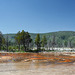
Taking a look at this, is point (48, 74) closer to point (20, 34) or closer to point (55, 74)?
point (55, 74)

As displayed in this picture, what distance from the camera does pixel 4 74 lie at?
10.7m

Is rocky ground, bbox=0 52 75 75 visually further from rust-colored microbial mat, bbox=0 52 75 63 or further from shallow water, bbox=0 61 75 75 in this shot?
rust-colored microbial mat, bbox=0 52 75 63

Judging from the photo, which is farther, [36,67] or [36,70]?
[36,67]

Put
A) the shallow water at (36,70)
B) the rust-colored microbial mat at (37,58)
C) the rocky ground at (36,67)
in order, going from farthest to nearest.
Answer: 1. the rust-colored microbial mat at (37,58)
2. the rocky ground at (36,67)
3. the shallow water at (36,70)

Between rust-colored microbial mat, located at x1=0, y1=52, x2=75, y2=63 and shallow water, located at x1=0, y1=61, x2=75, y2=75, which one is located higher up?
shallow water, located at x1=0, y1=61, x2=75, y2=75

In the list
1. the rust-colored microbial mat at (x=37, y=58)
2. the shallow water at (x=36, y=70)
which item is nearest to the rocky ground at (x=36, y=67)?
the shallow water at (x=36, y=70)

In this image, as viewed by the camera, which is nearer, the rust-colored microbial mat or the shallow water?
the shallow water

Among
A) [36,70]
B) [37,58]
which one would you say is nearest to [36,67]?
[36,70]

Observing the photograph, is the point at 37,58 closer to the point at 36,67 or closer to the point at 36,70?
the point at 36,67

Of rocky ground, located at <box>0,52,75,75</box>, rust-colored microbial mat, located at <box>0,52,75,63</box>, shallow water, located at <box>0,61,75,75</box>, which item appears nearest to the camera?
shallow water, located at <box>0,61,75,75</box>

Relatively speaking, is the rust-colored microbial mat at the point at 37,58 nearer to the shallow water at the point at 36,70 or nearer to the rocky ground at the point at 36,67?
the rocky ground at the point at 36,67

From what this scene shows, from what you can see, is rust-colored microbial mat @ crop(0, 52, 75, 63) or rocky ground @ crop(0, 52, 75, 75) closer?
rocky ground @ crop(0, 52, 75, 75)

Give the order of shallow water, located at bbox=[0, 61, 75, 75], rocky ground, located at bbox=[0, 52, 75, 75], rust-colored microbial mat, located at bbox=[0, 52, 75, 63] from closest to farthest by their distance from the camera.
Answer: shallow water, located at bbox=[0, 61, 75, 75]
rocky ground, located at bbox=[0, 52, 75, 75]
rust-colored microbial mat, located at bbox=[0, 52, 75, 63]

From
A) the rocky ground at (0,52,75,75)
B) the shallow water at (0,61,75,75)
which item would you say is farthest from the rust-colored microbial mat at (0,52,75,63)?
the shallow water at (0,61,75,75)
